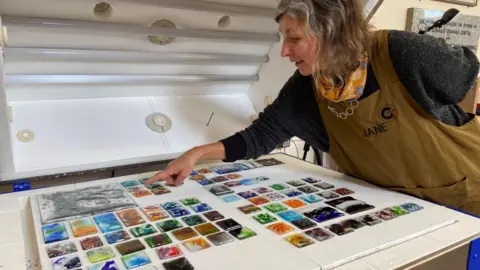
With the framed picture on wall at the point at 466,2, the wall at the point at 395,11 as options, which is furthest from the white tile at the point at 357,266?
the framed picture on wall at the point at 466,2

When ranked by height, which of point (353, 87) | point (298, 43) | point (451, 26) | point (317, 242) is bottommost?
point (317, 242)

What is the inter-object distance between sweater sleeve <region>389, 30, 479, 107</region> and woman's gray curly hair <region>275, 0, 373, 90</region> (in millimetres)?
91

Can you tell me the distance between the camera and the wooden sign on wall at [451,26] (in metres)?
2.07

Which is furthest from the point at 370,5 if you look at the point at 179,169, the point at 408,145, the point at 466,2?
the point at 466,2

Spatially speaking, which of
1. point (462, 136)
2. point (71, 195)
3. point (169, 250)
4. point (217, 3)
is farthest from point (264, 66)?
point (169, 250)

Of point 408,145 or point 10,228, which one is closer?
point 10,228

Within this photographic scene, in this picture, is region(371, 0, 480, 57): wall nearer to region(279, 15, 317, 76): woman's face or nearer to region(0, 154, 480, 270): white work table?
region(279, 15, 317, 76): woman's face

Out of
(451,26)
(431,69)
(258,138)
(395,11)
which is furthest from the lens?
(451,26)

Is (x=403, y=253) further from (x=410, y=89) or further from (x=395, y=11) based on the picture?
(x=395, y=11)

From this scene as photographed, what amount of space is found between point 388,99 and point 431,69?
121 millimetres

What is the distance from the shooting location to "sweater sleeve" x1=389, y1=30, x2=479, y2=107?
996 mm

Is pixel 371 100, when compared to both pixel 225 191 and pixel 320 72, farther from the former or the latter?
pixel 225 191

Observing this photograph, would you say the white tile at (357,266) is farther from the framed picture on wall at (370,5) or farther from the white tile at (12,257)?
the framed picture on wall at (370,5)

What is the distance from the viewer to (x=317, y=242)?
2.56 ft
